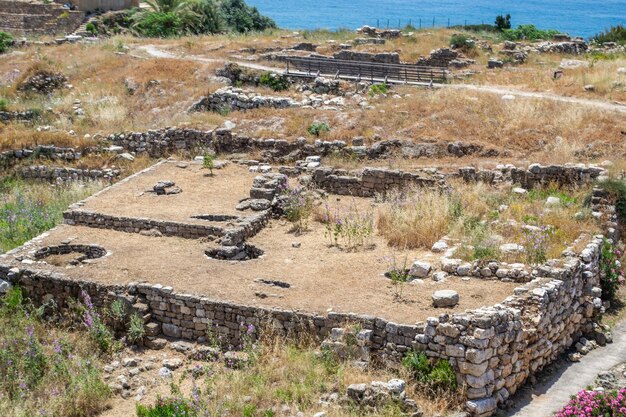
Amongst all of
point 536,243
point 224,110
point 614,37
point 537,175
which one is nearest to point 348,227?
point 536,243

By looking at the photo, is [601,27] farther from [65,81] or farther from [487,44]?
[65,81]

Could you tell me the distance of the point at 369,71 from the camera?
106 feet

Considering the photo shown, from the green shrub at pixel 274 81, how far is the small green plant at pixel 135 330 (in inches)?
734

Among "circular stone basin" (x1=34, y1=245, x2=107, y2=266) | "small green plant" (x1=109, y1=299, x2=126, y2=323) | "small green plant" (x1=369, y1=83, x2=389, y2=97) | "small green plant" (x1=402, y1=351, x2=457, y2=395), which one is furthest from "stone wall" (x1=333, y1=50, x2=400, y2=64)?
"small green plant" (x1=402, y1=351, x2=457, y2=395)

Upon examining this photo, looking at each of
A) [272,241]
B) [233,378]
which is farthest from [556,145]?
[233,378]

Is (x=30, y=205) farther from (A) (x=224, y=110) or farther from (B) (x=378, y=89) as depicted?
(B) (x=378, y=89)

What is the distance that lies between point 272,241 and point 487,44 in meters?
27.0

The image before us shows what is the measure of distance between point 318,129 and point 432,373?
517 inches

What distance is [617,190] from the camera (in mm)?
17578

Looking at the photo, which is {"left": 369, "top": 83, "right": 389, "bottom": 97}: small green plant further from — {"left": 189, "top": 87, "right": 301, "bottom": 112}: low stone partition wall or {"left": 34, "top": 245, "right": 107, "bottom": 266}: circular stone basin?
{"left": 34, "top": 245, "right": 107, "bottom": 266}: circular stone basin

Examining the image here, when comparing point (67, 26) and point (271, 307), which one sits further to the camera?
point (67, 26)

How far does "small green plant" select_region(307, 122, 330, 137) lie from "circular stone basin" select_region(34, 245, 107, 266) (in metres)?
8.88

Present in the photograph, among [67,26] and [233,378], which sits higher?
[67,26]

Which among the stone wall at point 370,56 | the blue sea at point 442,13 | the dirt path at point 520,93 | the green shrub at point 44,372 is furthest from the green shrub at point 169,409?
the blue sea at point 442,13
